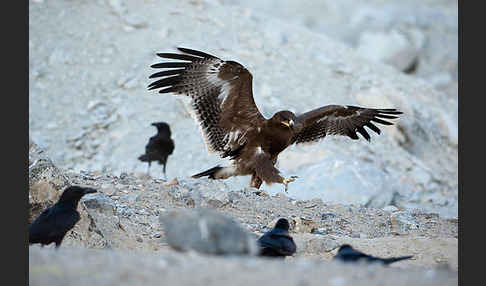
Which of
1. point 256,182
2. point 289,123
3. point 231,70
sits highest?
point 231,70

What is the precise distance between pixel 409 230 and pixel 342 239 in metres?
1.54

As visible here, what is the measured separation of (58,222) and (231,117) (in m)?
4.28

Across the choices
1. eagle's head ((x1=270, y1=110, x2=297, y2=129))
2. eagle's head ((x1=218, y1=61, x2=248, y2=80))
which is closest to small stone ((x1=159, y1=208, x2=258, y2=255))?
eagle's head ((x1=218, y1=61, x2=248, y2=80))

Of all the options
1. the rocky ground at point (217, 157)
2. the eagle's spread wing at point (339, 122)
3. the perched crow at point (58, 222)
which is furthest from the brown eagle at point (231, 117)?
the perched crow at point (58, 222)

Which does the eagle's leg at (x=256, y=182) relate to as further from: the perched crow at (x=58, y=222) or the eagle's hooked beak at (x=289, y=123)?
the perched crow at (x=58, y=222)

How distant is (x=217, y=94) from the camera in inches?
412

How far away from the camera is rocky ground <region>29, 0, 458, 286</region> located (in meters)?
8.41

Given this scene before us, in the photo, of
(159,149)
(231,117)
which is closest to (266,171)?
(231,117)

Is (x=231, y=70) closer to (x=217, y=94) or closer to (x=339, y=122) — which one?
(x=217, y=94)

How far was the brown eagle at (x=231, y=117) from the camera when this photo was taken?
33.7ft

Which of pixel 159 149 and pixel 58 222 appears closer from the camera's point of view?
pixel 58 222

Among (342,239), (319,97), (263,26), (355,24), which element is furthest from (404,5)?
(342,239)

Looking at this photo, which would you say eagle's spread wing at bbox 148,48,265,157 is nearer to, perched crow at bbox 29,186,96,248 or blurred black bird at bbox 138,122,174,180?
blurred black bird at bbox 138,122,174,180

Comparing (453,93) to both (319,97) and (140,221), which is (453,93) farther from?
(140,221)
